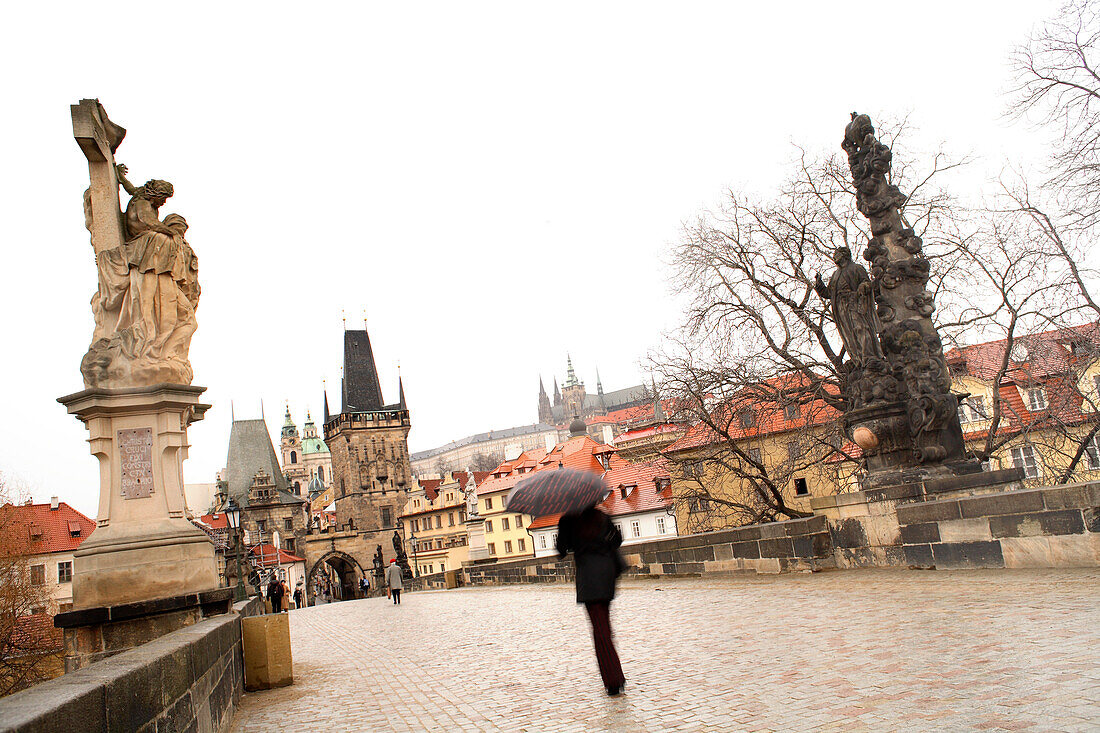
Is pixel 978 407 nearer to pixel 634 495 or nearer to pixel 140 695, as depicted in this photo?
pixel 140 695

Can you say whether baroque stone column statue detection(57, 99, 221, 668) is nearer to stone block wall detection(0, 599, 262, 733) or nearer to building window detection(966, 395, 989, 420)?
stone block wall detection(0, 599, 262, 733)

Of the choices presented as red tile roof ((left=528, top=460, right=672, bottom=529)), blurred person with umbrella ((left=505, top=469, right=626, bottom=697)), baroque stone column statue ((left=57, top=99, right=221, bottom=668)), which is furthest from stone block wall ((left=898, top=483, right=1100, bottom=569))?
red tile roof ((left=528, top=460, right=672, bottom=529))

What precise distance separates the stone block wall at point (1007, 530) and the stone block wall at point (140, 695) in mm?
8182

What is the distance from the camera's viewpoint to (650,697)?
539 centimetres

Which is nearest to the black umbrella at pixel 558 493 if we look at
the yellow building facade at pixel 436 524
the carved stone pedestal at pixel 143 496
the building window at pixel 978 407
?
the carved stone pedestal at pixel 143 496

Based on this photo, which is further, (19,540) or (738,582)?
(19,540)

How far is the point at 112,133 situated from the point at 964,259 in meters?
18.8

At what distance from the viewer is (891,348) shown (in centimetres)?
1213

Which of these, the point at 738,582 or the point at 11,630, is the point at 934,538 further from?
the point at 11,630

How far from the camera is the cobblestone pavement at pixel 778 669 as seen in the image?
14.0ft

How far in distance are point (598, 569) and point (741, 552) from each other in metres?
9.54

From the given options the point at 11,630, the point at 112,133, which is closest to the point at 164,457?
the point at 112,133

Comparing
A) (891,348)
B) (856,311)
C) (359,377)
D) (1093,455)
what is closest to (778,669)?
(891,348)

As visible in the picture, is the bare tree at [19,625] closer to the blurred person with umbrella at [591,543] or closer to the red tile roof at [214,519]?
the blurred person with umbrella at [591,543]
